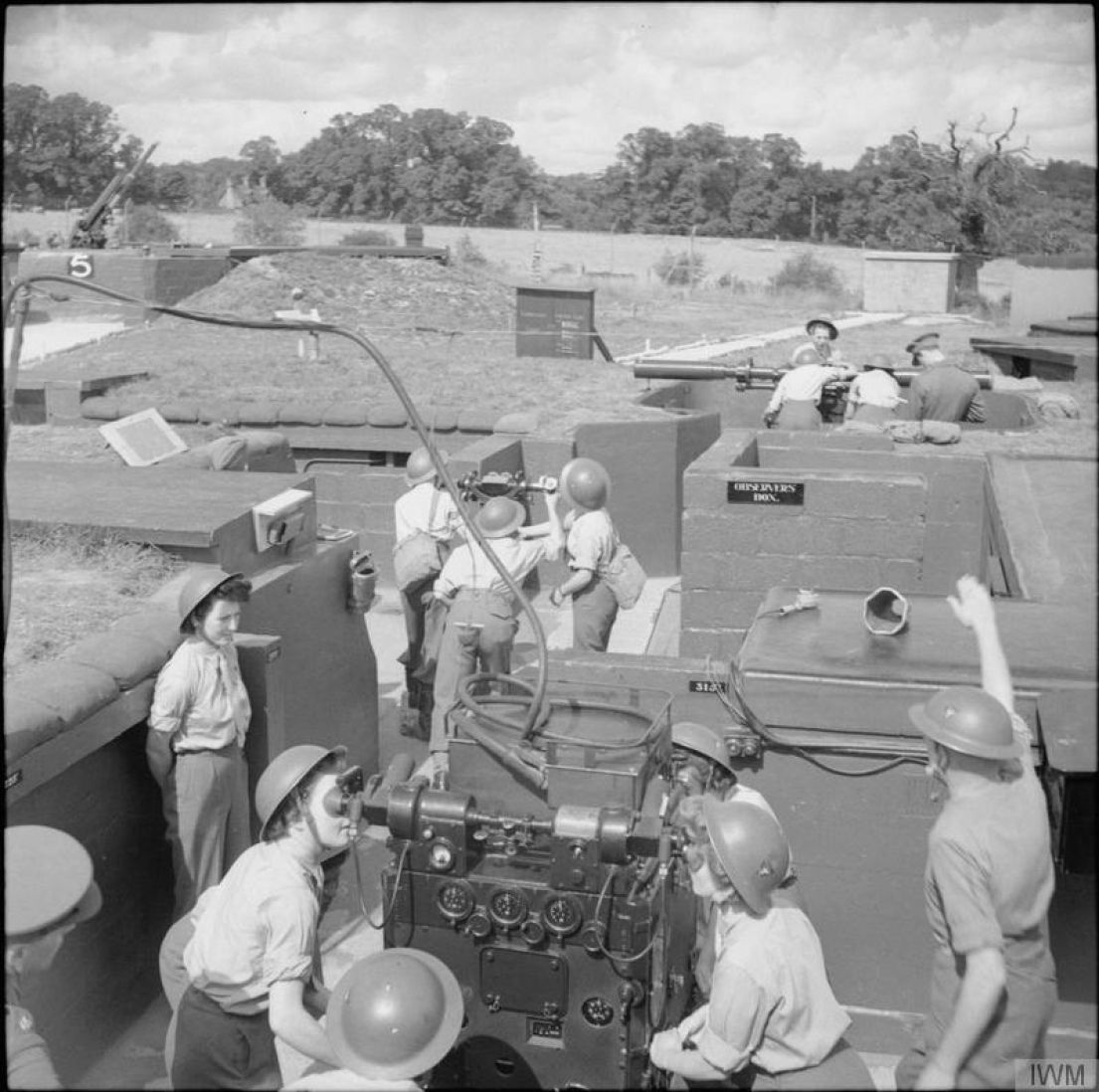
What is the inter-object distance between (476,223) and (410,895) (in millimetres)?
41304

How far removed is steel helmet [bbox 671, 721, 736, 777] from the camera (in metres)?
4.98

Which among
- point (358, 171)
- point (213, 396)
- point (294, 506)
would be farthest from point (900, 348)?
point (358, 171)

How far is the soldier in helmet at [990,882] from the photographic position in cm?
386

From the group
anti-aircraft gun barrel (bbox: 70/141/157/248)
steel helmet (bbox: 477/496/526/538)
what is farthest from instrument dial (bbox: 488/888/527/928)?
anti-aircraft gun barrel (bbox: 70/141/157/248)

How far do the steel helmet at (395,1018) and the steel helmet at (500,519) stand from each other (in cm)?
425

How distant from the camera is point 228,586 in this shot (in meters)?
5.95

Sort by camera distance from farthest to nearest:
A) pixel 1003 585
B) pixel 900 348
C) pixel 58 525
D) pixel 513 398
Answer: pixel 900 348 → pixel 513 398 → pixel 1003 585 → pixel 58 525

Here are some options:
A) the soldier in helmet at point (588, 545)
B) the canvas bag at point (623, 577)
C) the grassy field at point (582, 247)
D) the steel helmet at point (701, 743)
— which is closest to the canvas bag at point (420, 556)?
the soldier in helmet at point (588, 545)

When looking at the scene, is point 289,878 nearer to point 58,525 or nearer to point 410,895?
point 410,895

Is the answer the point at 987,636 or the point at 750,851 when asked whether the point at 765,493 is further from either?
the point at 750,851

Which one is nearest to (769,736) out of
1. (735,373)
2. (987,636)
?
(987,636)

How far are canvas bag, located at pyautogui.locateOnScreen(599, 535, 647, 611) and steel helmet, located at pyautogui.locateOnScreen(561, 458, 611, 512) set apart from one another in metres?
0.32

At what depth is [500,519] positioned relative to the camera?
7.89 metres

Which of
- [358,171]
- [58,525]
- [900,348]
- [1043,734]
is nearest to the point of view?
[1043,734]
